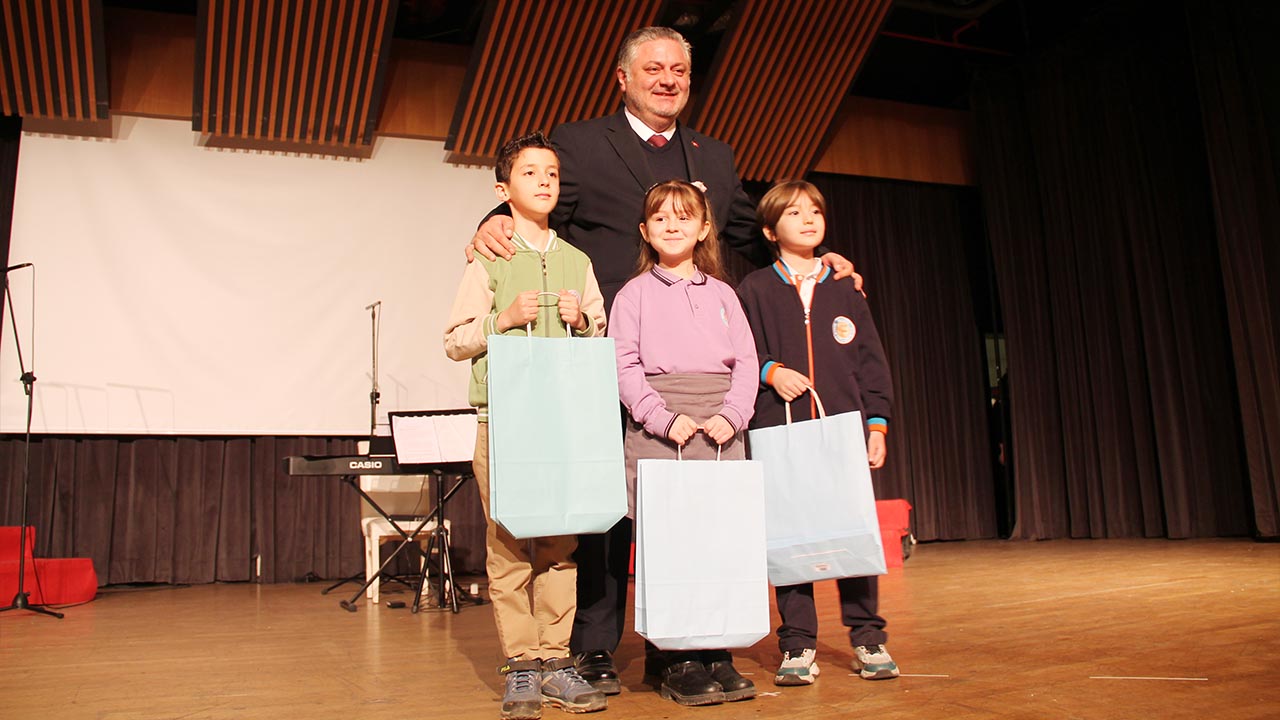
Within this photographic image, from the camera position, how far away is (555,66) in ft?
19.6

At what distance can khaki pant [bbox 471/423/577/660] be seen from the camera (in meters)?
1.88

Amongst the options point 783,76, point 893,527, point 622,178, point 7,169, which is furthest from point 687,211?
point 7,169

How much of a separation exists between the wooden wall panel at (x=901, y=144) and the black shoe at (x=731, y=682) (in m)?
5.89

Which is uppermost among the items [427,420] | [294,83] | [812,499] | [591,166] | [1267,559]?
[294,83]

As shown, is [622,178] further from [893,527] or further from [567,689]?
[893,527]

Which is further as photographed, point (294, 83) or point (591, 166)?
point (294, 83)

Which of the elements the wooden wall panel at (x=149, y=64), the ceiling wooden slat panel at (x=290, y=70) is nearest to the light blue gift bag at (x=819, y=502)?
the ceiling wooden slat panel at (x=290, y=70)

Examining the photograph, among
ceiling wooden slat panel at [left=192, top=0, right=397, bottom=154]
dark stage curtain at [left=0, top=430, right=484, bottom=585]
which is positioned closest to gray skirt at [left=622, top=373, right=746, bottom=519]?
dark stage curtain at [left=0, top=430, right=484, bottom=585]

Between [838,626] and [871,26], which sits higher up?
[871,26]

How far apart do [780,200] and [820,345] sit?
1.29ft

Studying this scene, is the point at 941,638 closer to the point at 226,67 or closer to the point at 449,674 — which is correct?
the point at 449,674

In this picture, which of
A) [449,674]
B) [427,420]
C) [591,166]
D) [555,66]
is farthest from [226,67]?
[449,674]

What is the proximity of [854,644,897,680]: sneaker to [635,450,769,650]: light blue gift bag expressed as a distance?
364 millimetres

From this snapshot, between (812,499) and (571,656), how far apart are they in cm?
62
